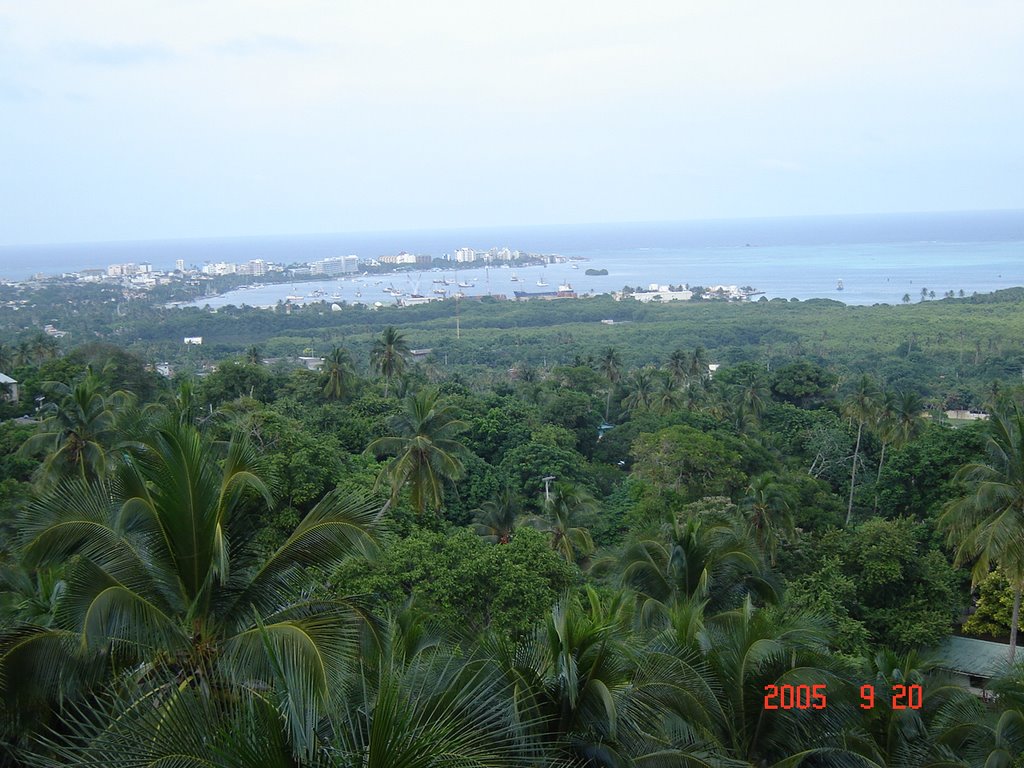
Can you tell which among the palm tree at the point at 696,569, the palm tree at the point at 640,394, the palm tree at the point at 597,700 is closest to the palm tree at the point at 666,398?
the palm tree at the point at 640,394

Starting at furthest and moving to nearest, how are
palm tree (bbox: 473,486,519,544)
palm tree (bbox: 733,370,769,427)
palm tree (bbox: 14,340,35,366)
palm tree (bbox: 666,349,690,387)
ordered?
palm tree (bbox: 666,349,690,387)
palm tree (bbox: 14,340,35,366)
palm tree (bbox: 733,370,769,427)
palm tree (bbox: 473,486,519,544)

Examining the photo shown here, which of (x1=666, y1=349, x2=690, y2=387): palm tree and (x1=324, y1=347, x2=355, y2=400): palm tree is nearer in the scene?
(x1=324, y1=347, x2=355, y2=400): palm tree

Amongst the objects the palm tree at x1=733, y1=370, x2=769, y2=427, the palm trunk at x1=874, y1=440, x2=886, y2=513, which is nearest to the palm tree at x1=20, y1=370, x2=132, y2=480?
the palm trunk at x1=874, y1=440, x2=886, y2=513

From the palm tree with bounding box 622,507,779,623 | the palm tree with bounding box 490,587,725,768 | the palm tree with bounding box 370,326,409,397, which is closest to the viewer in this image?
the palm tree with bounding box 490,587,725,768

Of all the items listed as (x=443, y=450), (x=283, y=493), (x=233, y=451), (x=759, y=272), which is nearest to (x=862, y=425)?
(x=443, y=450)

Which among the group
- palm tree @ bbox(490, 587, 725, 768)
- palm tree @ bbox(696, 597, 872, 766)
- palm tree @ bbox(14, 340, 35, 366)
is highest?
palm tree @ bbox(490, 587, 725, 768)

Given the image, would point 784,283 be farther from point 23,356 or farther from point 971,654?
point 971,654

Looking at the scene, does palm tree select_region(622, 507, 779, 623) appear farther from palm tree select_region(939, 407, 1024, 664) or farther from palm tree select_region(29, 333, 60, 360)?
palm tree select_region(29, 333, 60, 360)

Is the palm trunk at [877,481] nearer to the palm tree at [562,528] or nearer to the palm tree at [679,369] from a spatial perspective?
the palm tree at [562,528]

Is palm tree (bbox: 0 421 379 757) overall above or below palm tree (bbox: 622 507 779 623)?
above
